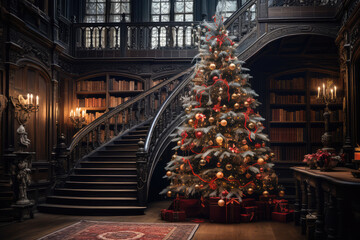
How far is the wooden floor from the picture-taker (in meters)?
4.84

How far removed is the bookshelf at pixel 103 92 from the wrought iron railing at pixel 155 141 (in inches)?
88.8

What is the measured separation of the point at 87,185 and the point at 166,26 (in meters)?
5.14

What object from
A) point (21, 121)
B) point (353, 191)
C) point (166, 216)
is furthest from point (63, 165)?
point (353, 191)

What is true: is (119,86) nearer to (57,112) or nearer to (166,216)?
(57,112)

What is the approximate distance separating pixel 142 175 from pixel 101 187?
0.92 m

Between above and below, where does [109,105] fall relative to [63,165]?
above

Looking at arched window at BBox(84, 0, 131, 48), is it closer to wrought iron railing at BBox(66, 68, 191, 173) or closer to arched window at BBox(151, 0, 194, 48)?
arched window at BBox(151, 0, 194, 48)

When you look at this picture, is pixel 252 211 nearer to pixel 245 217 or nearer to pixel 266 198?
pixel 245 217

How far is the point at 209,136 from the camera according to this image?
5.94 m

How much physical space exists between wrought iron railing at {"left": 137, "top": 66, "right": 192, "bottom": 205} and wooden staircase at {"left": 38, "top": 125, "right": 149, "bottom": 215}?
251mm

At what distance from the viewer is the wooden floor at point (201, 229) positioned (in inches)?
191

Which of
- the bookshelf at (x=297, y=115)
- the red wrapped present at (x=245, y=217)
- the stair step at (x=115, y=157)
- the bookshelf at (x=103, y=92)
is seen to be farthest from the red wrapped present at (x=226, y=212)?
the bookshelf at (x=103, y=92)

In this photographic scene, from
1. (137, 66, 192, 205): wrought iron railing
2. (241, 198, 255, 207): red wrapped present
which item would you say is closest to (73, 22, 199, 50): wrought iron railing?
(137, 66, 192, 205): wrought iron railing

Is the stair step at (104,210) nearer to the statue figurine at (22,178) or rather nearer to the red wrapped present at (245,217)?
the statue figurine at (22,178)
